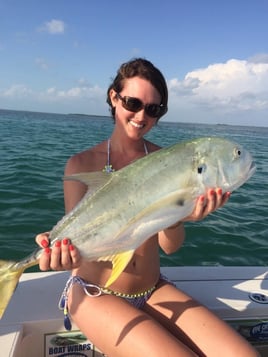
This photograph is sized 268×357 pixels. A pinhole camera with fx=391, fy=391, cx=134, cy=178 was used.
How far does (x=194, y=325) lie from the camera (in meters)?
2.76

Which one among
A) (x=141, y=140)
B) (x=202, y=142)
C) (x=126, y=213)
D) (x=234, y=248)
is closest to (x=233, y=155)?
(x=202, y=142)

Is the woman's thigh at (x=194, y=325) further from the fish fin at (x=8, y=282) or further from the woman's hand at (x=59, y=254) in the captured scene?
the fish fin at (x=8, y=282)

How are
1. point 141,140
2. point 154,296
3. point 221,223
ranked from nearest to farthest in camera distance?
1. point 154,296
2. point 141,140
3. point 221,223

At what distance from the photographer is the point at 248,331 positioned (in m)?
3.29

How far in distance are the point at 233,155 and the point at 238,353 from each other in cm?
128

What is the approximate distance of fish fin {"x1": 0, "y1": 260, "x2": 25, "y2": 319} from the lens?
248 centimetres

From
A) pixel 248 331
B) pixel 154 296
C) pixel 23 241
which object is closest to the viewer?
pixel 154 296

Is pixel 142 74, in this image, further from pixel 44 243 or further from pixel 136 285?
pixel 136 285

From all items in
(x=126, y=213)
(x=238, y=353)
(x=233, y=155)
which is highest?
(x=233, y=155)

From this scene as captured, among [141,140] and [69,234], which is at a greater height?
[141,140]

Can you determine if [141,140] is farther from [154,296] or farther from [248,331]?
[248,331]

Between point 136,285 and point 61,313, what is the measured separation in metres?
0.61

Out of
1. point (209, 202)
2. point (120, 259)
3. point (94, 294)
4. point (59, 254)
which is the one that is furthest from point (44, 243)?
point (209, 202)

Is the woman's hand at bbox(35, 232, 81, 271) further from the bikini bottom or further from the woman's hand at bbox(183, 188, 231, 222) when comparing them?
the woman's hand at bbox(183, 188, 231, 222)
